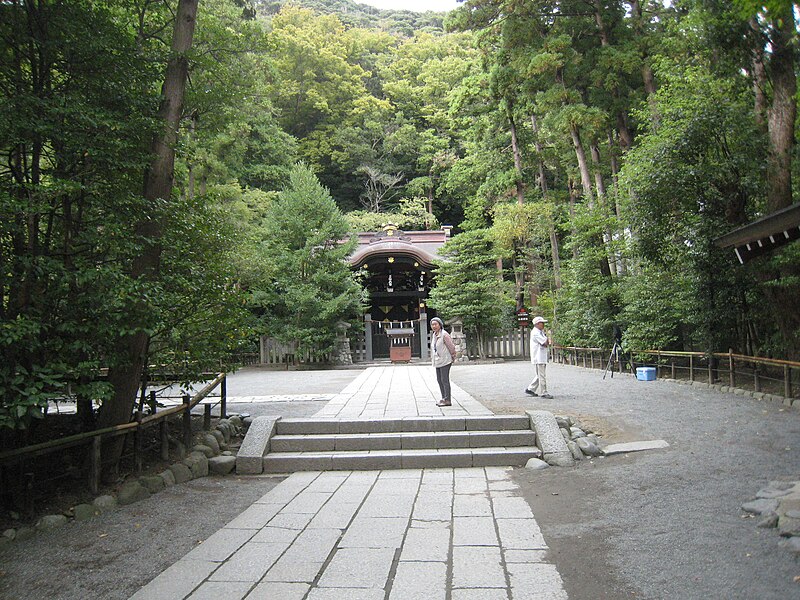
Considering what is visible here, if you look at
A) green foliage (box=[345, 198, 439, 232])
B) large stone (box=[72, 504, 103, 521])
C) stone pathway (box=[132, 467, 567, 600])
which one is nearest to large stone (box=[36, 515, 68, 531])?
large stone (box=[72, 504, 103, 521])

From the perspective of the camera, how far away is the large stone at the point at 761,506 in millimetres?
3442

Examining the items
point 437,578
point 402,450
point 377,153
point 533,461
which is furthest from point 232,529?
point 377,153

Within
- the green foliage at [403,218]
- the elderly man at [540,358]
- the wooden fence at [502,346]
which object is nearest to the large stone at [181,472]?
the elderly man at [540,358]

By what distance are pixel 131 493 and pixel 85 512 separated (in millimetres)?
435

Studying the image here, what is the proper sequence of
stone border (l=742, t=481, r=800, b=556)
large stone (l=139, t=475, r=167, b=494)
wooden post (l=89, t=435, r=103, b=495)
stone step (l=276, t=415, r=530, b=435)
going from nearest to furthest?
stone border (l=742, t=481, r=800, b=556), wooden post (l=89, t=435, r=103, b=495), large stone (l=139, t=475, r=167, b=494), stone step (l=276, t=415, r=530, b=435)

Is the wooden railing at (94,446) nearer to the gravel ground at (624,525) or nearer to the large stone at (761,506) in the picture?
the gravel ground at (624,525)

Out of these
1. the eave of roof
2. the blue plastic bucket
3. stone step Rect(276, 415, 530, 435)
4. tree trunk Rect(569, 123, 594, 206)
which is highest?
tree trunk Rect(569, 123, 594, 206)

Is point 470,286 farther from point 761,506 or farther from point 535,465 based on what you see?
point 761,506

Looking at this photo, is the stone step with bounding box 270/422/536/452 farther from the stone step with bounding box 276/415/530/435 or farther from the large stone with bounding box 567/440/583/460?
the large stone with bounding box 567/440/583/460

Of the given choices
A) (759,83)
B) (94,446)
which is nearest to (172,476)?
(94,446)

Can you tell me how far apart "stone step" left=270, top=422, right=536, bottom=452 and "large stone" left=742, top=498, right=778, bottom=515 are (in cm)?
242

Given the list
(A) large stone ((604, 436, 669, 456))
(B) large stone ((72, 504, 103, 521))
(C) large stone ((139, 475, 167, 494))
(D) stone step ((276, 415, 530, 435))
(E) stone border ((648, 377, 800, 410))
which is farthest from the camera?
(E) stone border ((648, 377, 800, 410))

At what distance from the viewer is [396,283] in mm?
23719

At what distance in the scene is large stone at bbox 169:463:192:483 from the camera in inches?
196
